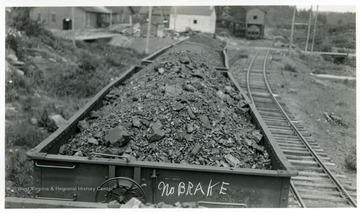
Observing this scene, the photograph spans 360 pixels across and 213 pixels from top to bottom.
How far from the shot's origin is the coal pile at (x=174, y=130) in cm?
421

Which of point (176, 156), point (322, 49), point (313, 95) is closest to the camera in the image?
point (176, 156)

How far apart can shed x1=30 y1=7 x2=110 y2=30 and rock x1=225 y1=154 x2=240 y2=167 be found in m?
22.5

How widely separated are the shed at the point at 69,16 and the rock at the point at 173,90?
2073 cm

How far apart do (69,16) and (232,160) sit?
1228 inches

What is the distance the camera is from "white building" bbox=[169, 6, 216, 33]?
130ft

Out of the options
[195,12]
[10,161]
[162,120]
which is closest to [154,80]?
[162,120]

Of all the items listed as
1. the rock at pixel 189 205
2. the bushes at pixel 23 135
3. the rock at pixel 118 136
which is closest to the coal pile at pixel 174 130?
the rock at pixel 118 136

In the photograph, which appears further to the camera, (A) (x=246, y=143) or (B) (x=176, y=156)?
(A) (x=246, y=143)

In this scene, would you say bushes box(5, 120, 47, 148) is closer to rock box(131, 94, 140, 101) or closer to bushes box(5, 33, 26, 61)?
rock box(131, 94, 140, 101)
